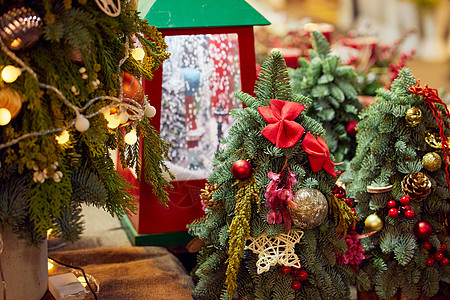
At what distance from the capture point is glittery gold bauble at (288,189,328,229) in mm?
972

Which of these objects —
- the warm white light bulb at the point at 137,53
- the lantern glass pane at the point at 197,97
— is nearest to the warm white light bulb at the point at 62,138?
the warm white light bulb at the point at 137,53

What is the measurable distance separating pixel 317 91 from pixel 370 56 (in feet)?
3.55

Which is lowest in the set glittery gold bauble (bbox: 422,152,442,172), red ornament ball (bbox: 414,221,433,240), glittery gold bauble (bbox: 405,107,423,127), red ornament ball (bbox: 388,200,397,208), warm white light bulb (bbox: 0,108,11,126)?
red ornament ball (bbox: 414,221,433,240)

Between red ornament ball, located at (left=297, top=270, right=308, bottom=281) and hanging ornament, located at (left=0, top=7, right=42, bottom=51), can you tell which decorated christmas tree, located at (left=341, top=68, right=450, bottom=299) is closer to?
red ornament ball, located at (left=297, top=270, right=308, bottom=281)

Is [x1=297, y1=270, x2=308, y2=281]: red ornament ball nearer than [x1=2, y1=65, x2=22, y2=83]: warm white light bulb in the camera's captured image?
No

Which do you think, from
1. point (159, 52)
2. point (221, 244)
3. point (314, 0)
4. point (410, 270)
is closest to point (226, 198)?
point (221, 244)

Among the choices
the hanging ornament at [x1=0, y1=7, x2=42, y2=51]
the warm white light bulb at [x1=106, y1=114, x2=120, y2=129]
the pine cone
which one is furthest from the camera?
the pine cone

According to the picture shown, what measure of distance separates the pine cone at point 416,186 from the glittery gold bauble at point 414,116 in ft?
0.38

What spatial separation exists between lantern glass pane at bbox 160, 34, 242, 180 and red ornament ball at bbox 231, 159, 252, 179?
0.31 metres

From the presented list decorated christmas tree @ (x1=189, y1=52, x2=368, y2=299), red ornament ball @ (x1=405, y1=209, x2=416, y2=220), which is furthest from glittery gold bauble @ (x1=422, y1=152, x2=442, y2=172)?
decorated christmas tree @ (x1=189, y1=52, x2=368, y2=299)

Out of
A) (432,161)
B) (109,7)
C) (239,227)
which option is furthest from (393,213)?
(109,7)

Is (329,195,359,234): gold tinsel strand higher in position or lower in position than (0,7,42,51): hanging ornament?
lower

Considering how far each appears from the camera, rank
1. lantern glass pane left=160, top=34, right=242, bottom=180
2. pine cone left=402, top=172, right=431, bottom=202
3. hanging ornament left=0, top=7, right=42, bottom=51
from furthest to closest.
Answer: lantern glass pane left=160, top=34, right=242, bottom=180 < pine cone left=402, top=172, right=431, bottom=202 < hanging ornament left=0, top=7, right=42, bottom=51

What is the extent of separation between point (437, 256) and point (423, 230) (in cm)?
8
